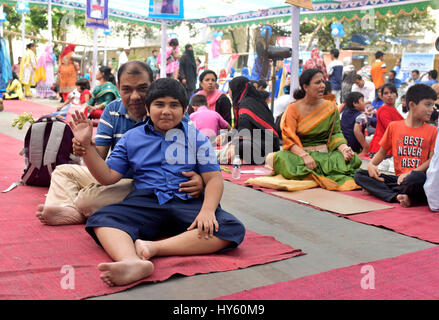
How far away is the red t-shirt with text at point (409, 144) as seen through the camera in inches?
153

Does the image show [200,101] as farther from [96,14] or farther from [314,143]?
[96,14]

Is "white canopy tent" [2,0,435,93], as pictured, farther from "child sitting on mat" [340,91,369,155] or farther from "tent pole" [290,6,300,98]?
"child sitting on mat" [340,91,369,155]

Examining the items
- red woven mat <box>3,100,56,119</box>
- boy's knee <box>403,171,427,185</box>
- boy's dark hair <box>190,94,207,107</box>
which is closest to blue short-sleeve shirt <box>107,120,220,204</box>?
boy's knee <box>403,171,427,185</box>

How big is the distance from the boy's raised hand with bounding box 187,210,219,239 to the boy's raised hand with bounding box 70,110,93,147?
2.06 ft

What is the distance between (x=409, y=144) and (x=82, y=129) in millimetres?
2802

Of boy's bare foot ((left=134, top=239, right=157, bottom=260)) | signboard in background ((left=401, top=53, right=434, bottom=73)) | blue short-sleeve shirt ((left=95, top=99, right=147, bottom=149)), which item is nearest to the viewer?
boy's bare foot ((left=134, top=239, right=157, bottom=260))

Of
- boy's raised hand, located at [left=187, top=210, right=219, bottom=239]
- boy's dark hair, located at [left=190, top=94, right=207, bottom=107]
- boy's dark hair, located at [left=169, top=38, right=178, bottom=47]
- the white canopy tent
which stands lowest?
→ boy's raised hand, located at [left=187, top=210, right=219, bottom=239]

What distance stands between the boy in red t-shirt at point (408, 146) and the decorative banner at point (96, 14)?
5368 mm

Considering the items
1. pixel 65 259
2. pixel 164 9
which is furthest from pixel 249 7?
pixel 65 259

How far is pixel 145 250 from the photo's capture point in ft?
7.11

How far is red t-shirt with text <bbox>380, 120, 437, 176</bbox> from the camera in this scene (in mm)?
3895

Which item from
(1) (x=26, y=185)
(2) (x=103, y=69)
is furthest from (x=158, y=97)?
(2) (x=103, y=69)
